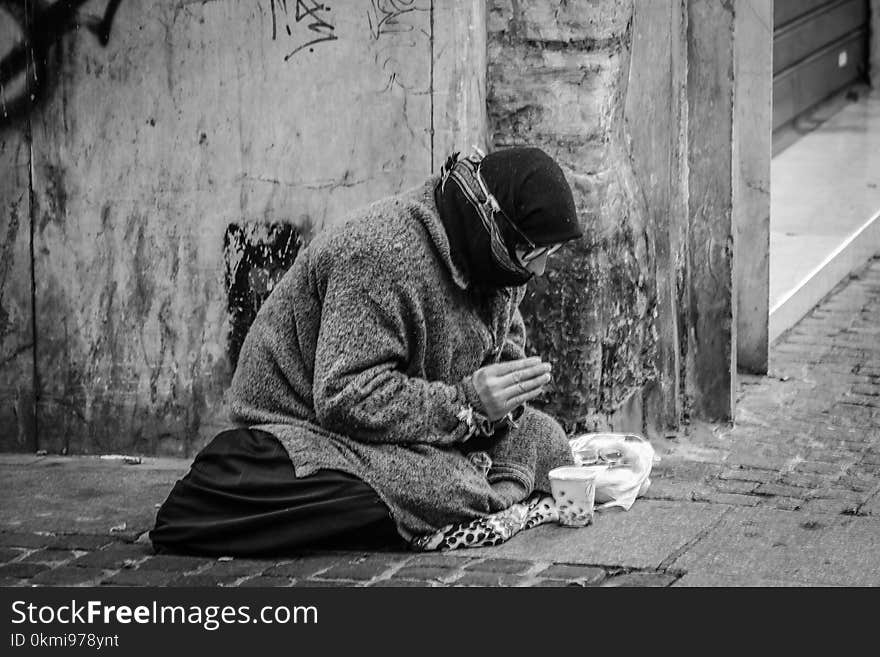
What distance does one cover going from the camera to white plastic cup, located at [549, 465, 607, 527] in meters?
Answer: 4.58

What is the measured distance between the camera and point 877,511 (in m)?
4.75

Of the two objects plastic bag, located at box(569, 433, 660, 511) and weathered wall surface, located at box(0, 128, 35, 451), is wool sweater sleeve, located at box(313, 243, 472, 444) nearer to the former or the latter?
plastic bag, located at box(569, 433, 660, 511)

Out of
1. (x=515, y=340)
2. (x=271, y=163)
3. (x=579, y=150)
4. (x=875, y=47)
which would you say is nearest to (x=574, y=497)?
(x=515, y=340)

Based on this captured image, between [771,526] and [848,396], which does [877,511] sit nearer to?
[771,526]

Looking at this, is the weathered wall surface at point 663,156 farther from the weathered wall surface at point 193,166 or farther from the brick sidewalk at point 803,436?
the weathered wall surface at point 193,166

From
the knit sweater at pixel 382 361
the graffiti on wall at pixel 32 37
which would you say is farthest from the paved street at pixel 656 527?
the graffiti on wall at pixel 32 37

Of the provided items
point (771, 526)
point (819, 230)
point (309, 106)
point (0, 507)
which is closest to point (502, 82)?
point (309, 106)

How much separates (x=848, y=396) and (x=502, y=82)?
201 centimetres

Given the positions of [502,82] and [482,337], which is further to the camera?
[502,82]

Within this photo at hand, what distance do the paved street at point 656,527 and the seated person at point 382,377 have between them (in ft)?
0.42

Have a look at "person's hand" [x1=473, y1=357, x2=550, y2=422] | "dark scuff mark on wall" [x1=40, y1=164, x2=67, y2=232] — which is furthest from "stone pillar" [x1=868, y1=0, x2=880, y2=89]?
"person's hand" [x1=473, y1=357, x2=550, y2=422]

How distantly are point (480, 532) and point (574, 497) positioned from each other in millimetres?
328

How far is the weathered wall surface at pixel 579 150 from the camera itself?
16.8 ft
